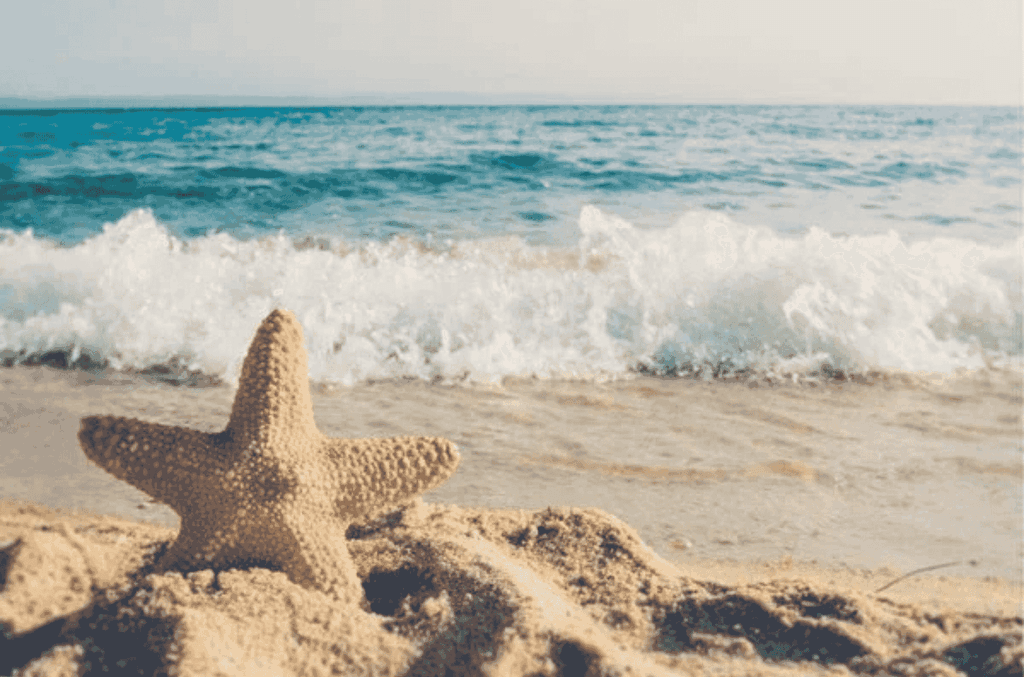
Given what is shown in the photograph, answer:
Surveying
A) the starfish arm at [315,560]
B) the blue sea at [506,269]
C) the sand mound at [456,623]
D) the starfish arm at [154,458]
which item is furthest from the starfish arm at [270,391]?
the blue sea at [506,269]

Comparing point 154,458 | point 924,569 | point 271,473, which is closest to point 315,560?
point 271,473

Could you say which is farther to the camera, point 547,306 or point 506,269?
point 506,269

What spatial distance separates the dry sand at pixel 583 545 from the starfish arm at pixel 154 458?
250 mm

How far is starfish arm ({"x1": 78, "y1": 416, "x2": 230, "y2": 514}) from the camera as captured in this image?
2135mm

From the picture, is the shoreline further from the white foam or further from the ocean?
the white foam

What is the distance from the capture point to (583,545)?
2.60 metres

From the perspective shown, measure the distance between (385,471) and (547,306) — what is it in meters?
3.96

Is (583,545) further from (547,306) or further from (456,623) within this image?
(547,306)

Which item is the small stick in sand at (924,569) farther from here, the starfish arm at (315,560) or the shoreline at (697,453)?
the starfish arm at (315,560)

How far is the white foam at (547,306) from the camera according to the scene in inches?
205

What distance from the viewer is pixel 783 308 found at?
5824 millimetres

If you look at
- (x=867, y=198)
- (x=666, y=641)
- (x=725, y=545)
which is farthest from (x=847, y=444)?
(x=867, y=198)

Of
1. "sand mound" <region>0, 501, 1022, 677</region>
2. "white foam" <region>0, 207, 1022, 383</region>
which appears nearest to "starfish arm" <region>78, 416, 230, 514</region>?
"sand mound" <region>0, 501, 1022, 677</region>

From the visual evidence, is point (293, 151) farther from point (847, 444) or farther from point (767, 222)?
point (847, 444)
